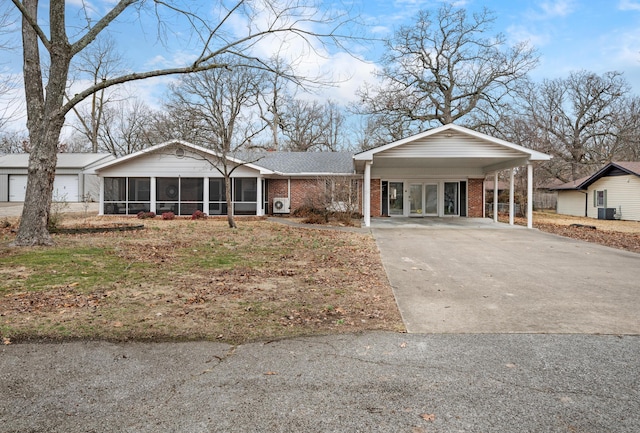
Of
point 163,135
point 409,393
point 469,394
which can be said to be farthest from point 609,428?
point 163,135

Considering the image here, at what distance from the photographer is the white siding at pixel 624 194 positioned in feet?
77.2

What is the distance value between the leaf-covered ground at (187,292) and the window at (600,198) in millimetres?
23088

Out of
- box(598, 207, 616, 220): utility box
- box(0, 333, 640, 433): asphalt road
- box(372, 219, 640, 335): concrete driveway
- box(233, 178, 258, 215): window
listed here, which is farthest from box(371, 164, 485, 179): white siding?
box(0, 333, 640, 433): asphalt road

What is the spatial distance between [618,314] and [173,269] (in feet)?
21.7

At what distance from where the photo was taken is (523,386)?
303 centimetres

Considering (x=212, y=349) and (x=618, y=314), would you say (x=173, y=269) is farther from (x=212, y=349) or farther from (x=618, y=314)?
(x=618, y=314)

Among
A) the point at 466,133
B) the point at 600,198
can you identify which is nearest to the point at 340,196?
the point at 466,133

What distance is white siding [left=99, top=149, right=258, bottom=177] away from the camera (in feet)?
68.8

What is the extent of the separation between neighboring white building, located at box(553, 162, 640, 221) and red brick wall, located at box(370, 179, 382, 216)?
1410 centimetres

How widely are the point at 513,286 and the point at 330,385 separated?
453cm

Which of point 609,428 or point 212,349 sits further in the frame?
point 212,349

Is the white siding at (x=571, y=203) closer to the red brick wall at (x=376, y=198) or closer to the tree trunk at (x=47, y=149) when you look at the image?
the red brick wall at (x=376, y=198)

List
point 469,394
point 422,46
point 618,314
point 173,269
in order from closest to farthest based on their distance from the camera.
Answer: point 469,394, point 618,314, point 173,269, point 422,46

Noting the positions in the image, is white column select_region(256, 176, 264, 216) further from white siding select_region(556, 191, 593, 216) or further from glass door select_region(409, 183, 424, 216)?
white siding select_region(556, 191, 593, 216)
